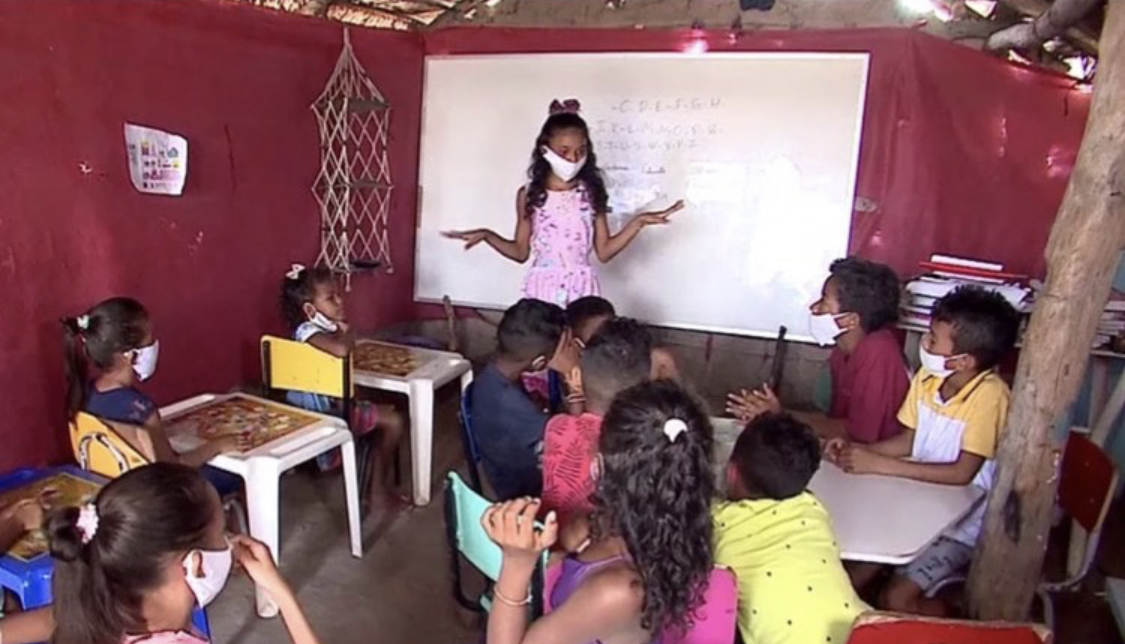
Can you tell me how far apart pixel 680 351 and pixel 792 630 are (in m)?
2.63

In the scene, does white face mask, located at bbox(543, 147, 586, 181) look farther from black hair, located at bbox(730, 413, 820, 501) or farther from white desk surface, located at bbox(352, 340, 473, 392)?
black hair, located at bbox(730, 413, 820, 501)

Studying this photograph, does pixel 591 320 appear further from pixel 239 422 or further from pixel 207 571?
pixel 207 571

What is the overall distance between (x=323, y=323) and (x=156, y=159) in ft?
2.34

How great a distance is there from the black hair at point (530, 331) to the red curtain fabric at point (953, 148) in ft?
5.77

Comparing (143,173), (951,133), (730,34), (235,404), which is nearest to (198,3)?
(143,173)

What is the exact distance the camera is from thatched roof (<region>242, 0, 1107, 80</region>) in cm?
318

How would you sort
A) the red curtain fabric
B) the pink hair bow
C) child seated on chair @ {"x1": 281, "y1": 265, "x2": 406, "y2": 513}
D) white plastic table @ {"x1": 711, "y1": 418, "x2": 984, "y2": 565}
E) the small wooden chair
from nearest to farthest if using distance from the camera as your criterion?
the small wooden chair
white plastic table @ {"x1": 711, "y1": 418, "x2": 984, "y2": 565}
child seated on chair @ {"x1": 281, "y1": 265, "x2": 406, "y2": 513}
the red curtain fabric
the pink hair bow

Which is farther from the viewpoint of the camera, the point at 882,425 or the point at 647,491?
the point at 882,425

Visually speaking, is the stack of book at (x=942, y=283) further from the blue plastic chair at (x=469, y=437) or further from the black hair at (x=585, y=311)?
the blue plastic chair at (x=469, y=437)

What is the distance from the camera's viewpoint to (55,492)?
1878 mm

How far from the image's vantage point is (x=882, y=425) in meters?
2.29

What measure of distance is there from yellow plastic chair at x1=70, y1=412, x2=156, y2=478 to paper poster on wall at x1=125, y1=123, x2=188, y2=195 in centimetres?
92

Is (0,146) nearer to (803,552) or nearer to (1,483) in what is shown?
(1,483)

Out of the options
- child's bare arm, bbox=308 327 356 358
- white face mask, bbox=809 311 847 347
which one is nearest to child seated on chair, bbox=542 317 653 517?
white face mask, bbox=809 311 847 347
